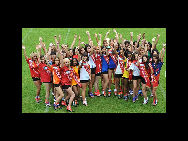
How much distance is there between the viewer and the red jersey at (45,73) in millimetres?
9680

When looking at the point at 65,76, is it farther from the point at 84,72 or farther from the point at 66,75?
the point at 84,72

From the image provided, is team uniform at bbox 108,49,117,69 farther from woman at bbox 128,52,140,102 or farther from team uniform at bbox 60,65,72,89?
team uniform at bbox 60,65,72,89

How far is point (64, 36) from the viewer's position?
20.4 meters

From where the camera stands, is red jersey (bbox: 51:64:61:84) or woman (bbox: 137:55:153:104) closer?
red jersey (bbox: 51:64:61:84)

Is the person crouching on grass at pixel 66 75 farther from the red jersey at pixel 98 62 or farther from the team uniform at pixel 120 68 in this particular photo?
the team uniform at pixel 120 68

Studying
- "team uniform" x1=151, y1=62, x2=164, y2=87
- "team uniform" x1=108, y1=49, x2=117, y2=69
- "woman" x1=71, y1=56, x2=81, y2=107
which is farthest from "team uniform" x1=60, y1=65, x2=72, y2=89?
"team uniform" x1=151, y1=62, x2=164, y2=87

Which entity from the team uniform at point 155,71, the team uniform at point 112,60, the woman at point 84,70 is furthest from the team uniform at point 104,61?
the team uniform at point 155,71

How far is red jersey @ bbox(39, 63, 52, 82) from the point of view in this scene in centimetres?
968

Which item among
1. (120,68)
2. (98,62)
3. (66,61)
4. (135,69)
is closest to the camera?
(66,61)

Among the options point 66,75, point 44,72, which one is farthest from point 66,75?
point 44,72

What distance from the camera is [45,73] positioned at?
383 inches
